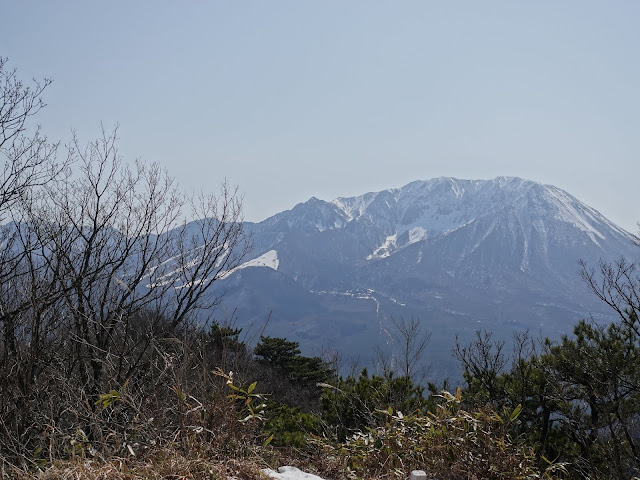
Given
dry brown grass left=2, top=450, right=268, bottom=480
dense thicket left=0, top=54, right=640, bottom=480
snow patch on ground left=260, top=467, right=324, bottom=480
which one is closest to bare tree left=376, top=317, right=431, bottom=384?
dense thicket left=0, top=54, right=640, bottom=480

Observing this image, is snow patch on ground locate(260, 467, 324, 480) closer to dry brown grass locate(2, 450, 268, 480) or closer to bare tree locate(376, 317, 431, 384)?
dry brown grass locate(2, 450, 268, 480)

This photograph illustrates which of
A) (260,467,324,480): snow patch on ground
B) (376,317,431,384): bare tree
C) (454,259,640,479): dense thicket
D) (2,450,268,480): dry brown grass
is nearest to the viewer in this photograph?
(2,450,268,480): dry brown grass

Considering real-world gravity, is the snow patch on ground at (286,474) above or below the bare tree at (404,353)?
below

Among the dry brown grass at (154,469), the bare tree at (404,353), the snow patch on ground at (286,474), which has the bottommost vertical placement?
the snow patch on ground at (286,474)

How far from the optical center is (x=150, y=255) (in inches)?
347

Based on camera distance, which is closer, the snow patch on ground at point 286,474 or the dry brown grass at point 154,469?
the dry brown grass at point 154,469

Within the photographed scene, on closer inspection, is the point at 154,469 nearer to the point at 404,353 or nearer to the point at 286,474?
the point at 286,474

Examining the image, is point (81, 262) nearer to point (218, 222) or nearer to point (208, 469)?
point (218, 222)

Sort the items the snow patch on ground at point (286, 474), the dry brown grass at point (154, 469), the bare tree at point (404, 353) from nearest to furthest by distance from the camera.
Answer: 1. the dry brown grass at point (154, 469)
2. the snow patch on ground at point (286, 474)
3. the bare tree at point (404, 353)

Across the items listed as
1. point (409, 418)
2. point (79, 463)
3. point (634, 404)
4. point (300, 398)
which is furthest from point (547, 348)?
point (300, 398)

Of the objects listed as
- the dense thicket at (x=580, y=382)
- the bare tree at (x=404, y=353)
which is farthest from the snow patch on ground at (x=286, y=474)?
the dense thicket at (x=580, y=382)

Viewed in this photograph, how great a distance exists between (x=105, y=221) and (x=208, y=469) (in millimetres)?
6709

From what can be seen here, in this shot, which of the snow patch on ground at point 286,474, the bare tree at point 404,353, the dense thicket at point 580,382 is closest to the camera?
the snow patch on ground at point 286,474

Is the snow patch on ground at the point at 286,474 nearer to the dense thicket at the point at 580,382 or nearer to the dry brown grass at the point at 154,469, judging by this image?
the dry brown grass at the point at 154,469
